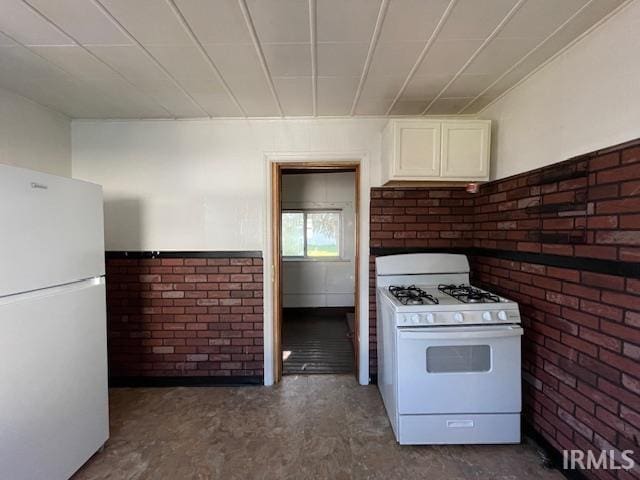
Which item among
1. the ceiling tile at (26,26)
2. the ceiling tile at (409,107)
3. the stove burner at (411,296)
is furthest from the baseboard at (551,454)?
the ceiling tile at (26,26)

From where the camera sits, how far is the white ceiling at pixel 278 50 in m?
1.32

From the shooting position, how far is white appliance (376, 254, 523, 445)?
1.84 metres

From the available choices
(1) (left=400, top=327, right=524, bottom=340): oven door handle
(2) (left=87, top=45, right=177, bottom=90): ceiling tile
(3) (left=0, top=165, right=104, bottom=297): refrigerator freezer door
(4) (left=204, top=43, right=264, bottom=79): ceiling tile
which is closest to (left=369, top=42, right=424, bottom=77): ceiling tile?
(4) (left=204, top=43, right=264, bottom=79): ceiling tile

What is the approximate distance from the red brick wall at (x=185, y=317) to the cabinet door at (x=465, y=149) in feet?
5.74

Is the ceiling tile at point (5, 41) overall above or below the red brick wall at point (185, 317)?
above

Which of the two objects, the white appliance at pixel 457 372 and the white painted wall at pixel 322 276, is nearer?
the white appliance at pixel 457 372

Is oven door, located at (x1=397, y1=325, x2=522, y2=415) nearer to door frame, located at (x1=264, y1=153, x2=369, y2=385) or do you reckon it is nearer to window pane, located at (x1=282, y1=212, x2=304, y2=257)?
door frame, located at (x1=264, y1=153, x2=369, y2=385)

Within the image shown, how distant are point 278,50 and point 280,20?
9.3 inches

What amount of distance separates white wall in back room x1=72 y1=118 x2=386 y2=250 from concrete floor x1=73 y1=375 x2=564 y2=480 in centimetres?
131

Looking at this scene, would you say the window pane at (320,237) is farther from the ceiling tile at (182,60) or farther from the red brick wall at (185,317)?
the ceiling tile at (182,60)

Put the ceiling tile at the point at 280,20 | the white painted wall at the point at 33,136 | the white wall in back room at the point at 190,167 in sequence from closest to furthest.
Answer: the ceiling tile at the point at 280,20 < the white painted wall at the point at 33,136 < the white wall in back room at the point at 190,167

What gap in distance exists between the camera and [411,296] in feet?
6.75

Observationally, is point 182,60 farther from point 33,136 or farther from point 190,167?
point 33,136

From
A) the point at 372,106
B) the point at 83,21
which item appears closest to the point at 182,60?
the point at 83,21
